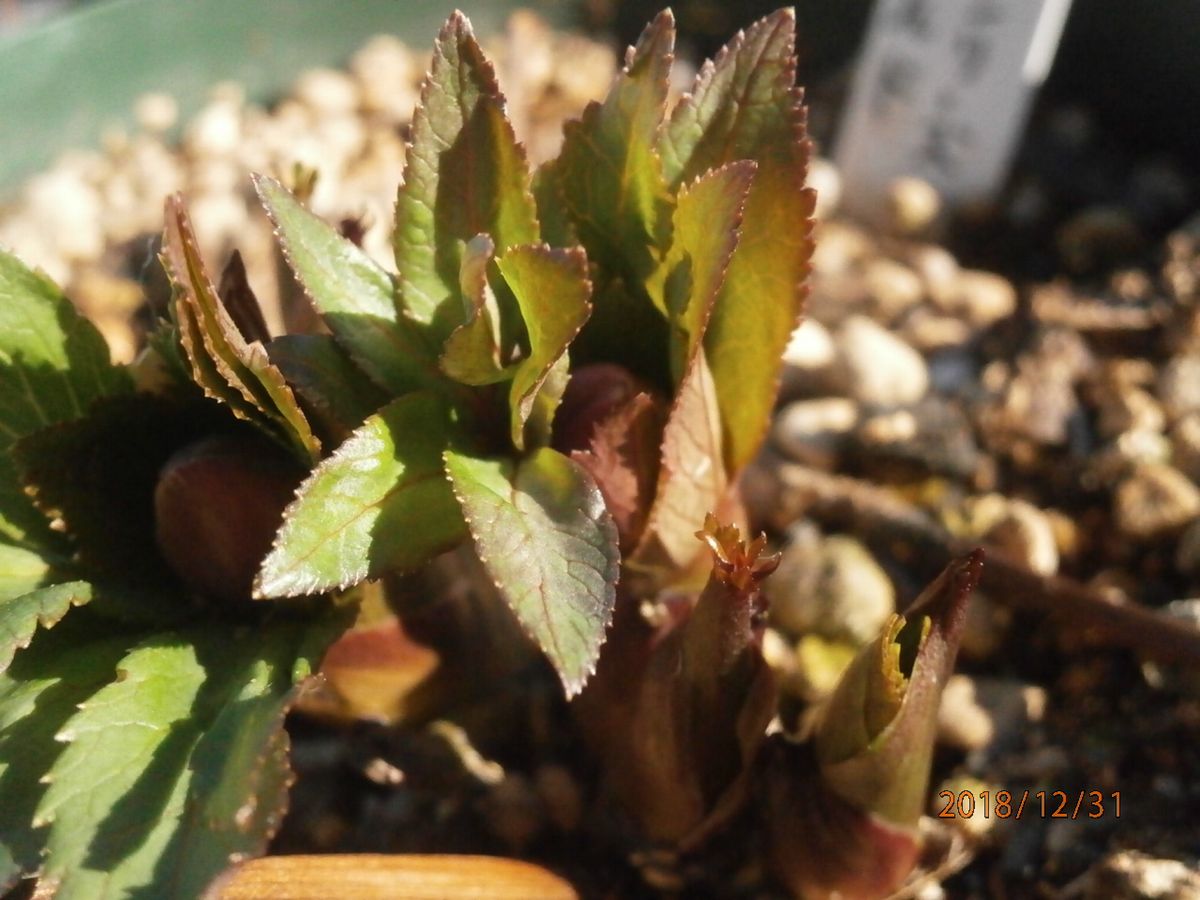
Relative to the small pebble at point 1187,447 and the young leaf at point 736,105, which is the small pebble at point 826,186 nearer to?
the small pebble at point 1187,447

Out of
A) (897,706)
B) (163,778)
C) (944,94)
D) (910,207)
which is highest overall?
(944,94)

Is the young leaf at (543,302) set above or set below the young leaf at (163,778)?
above

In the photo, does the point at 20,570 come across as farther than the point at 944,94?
No

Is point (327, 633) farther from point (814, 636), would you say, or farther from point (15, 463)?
point (814, 636)

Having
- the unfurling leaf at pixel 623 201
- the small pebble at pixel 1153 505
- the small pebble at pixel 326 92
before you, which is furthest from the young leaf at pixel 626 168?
the small pebble at pixel 326 92

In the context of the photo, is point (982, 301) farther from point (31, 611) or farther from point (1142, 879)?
point (31, 611)

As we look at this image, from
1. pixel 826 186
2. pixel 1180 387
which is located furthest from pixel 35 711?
pixel 826 186
